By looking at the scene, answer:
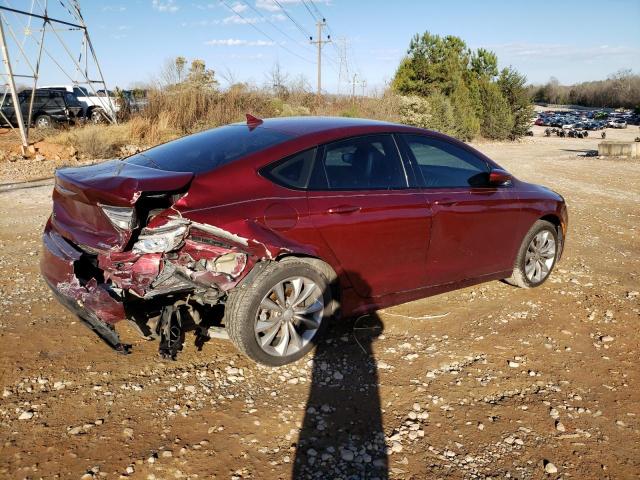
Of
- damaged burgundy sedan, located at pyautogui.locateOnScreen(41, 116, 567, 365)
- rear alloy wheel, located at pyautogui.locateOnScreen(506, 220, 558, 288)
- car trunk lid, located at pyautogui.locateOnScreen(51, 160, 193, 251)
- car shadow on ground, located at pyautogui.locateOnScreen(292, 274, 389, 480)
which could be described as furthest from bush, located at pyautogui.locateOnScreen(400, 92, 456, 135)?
car trunk lid, located at pyautogui.locateOnScreen(51, 160, 193, 251)

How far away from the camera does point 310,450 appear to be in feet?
8.66

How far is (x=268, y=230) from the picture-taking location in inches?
125

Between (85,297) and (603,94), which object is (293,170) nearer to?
(85,297)

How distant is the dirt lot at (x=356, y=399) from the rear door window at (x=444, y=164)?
1.14 meters

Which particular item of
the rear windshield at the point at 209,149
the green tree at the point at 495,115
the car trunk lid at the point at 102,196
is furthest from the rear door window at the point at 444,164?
the green tree at the point at 495,115

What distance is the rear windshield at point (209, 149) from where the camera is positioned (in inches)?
133

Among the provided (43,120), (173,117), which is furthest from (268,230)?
(43,120)

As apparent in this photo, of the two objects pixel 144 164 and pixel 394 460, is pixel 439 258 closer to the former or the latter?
pixel 394 460

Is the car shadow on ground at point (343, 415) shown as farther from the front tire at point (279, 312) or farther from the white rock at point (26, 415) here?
the white rock at point (26, 415)

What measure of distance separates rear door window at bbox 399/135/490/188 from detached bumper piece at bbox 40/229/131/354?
7.91 feet

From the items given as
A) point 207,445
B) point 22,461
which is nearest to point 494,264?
point 207,445

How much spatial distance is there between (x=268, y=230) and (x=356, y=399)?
1171 mm

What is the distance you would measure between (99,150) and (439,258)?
42.3 ft

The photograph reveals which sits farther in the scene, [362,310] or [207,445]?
[362,310]
